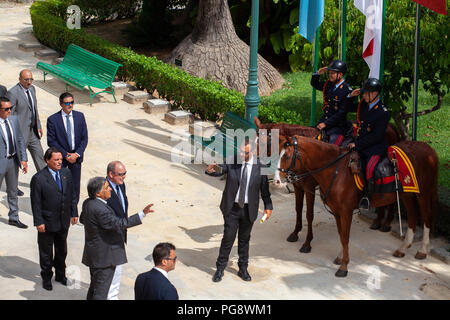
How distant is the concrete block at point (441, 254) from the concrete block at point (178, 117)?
7.69m

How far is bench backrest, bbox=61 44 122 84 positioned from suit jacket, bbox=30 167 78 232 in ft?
30.2

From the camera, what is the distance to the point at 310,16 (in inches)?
537

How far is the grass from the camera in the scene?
1630 centimetres

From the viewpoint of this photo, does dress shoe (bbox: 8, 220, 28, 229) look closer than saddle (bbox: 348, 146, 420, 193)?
No

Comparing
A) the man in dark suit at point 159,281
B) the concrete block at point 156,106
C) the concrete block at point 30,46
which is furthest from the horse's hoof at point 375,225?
the concrete block at point 30,46

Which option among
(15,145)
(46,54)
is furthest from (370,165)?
(46,54)

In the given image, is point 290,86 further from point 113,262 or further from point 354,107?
point 113,262

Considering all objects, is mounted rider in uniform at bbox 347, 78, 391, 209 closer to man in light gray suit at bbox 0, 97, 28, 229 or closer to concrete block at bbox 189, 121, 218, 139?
man in light gray suit at bbox 0, 97, 28, 229

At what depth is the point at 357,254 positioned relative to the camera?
11.1 meters

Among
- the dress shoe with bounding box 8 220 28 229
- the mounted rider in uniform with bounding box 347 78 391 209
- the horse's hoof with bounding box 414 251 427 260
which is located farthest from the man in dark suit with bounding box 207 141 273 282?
the dress shoe with bounding box 8 220 28 229

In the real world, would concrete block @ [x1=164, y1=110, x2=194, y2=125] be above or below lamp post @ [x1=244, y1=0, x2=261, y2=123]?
below

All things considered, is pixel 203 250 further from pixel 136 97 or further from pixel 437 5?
pixel 136 97

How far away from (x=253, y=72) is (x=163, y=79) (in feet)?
17.2

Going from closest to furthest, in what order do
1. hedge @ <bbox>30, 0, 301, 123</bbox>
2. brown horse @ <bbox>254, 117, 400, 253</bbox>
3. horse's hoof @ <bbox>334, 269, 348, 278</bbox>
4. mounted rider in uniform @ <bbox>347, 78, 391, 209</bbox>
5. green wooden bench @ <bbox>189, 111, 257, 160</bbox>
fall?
horse's hoof @ <bbox>334, 269, 348, 278</bbox>, mounted rider in uniform @ <bbox>347, 78, 391, 209</bbox>, brown horse @ <bbox>254, 117, 400, 253</bbox>, green wooden bench @ <bbox>189, 111, 257, 160</bbox>, hedge @ <bbox>30, 0, 301, 123</bbox>
